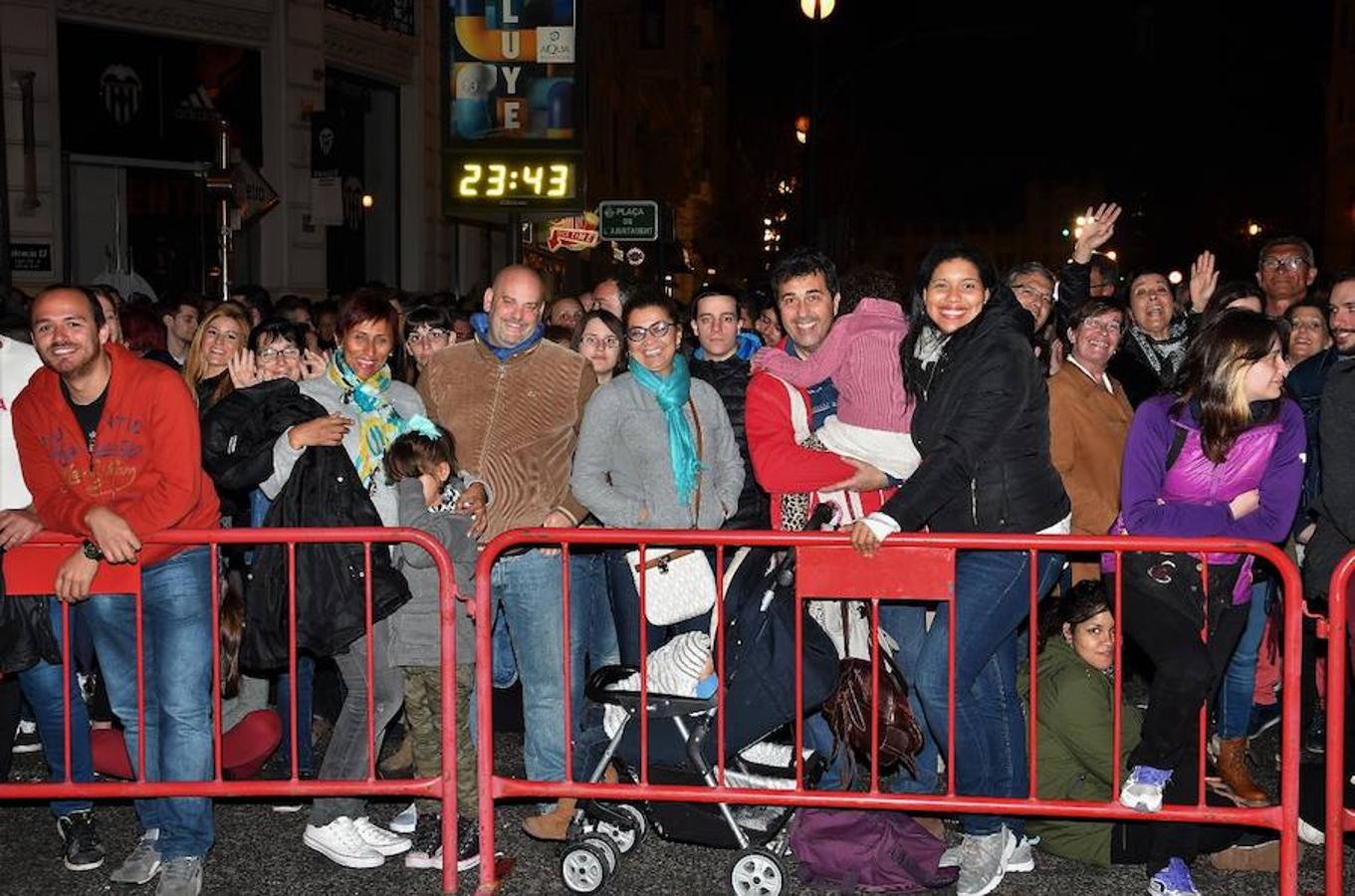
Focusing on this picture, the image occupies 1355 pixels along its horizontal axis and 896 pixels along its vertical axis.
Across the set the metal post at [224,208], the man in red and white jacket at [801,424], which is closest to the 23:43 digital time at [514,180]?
the metal post at [224,208]

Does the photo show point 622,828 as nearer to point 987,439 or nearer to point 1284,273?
point 987,439

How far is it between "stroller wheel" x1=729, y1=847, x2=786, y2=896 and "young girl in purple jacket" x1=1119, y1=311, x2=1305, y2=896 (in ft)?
4.30

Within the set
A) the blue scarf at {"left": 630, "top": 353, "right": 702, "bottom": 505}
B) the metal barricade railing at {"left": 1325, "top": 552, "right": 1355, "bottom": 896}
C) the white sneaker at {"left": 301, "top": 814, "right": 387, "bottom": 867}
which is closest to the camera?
the metal barricade railing at {"left": 1325, "top": 552, "right": 1355, "bottom": 896}

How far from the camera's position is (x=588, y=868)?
18.1 feet

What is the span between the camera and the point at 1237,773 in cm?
652

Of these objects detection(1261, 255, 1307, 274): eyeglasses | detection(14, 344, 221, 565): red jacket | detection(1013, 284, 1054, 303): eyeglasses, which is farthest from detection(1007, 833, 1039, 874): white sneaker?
detection(1261, 255, 1307, 274): eyeglasses

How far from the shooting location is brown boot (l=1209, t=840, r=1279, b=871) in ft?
18.5

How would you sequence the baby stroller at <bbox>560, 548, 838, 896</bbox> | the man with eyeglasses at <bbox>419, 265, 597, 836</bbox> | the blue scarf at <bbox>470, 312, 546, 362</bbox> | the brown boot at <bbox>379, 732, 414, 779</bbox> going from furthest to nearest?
the brown boot at <bbox>379, 732, 414, 779</bbox>, the blue scarf at <bbox>470, 312, 546, 362</bbox>, the man with eyeglasses at <bbox>419, 265, 597, 836</bbox>, the baby stroller at <bbox>560, 548, 838, 896</bbox>

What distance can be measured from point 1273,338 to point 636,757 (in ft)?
9.50

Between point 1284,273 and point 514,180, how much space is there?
7.12 meters

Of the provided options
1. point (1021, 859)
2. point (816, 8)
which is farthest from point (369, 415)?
point (816, 8)

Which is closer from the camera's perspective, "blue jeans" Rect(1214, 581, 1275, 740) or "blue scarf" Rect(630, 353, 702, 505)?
"blue scarf" Rect(630, 353, 702, 505)

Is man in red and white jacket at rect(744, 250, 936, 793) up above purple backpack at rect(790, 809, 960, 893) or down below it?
above

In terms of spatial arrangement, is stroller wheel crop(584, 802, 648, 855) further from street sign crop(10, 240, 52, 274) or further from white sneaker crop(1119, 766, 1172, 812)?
street sign crop(10, 240, 52, 274)
